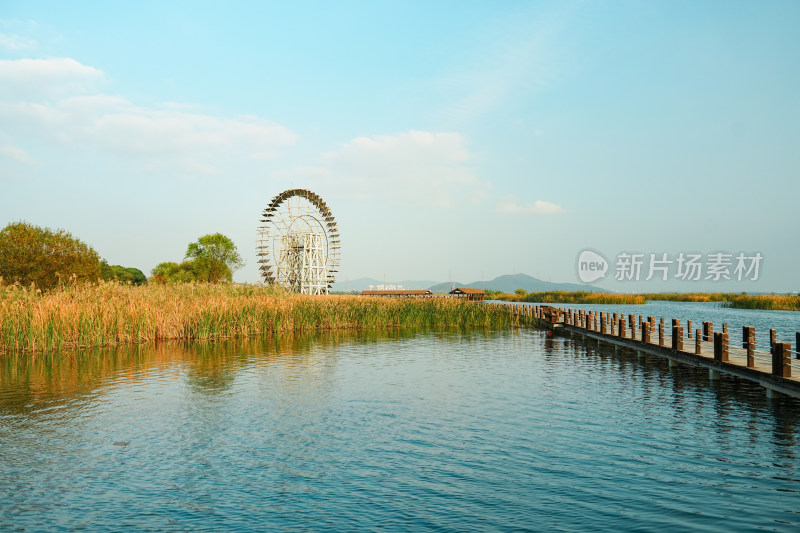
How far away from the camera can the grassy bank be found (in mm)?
25625

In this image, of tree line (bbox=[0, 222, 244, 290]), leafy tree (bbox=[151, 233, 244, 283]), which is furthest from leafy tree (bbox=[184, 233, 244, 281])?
tree line (bbox=[0, 222, 244, 290])

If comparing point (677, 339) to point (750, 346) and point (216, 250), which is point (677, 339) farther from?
point (216, 250)

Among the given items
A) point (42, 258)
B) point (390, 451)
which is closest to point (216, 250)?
point (42, 258)

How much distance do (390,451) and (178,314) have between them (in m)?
22.9

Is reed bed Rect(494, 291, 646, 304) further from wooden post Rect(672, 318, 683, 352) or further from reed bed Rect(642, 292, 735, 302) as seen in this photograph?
wooden post Rect(672, 318, 683, 352)

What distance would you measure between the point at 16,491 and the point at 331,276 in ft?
219

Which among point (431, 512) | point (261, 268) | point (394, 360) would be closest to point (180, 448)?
point (431, 512)

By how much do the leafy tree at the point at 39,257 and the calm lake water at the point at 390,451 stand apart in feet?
64.5

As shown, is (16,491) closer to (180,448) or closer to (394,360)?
(180,448)

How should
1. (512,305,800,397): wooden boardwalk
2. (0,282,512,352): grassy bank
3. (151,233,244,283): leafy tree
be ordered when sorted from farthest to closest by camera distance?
(151,233,244,283): leafy tree → (0,282,512,352): grassy bank → (512,305,800,397): wooden boardwalk

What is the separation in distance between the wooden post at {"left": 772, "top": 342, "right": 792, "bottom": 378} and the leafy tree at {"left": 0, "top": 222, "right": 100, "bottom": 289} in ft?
120

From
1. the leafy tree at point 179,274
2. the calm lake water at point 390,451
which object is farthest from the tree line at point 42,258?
the leafy tree at point 179,274

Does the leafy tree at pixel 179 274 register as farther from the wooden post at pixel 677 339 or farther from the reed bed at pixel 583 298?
the wooden post at pixel 677 339

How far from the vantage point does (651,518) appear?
778cm
